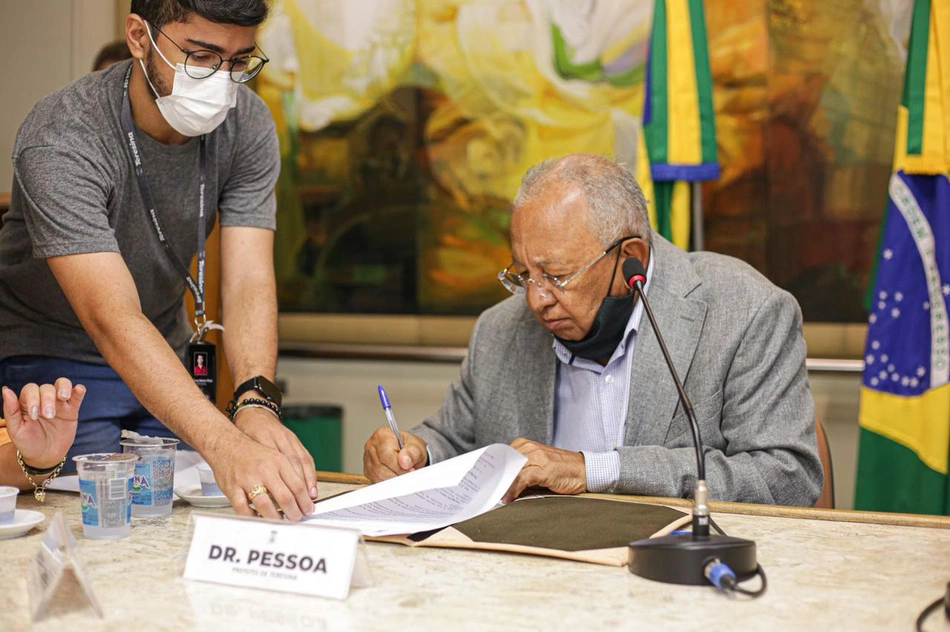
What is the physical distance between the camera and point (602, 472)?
6.06ft

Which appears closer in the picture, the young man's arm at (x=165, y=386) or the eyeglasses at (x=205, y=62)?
the young man's arm at (x=165, y=386)

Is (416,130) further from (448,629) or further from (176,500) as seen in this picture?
(448,629)

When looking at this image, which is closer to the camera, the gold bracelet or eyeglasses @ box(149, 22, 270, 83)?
the gold bracelet

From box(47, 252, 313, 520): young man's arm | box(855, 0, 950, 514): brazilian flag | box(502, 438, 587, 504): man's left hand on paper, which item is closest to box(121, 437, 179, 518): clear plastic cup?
box(47, 252, 313, 520): young man's arm

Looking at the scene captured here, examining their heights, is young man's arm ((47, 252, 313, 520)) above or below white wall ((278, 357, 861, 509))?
above

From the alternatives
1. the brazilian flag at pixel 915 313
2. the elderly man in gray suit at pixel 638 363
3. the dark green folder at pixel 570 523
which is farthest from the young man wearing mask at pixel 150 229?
the brazilian flag at pixel 915 313

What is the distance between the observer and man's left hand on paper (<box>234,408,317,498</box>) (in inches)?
60.3

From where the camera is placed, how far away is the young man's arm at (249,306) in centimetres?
207

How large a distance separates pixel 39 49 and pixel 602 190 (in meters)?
3.30

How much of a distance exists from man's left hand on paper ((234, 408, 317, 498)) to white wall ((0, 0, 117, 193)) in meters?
3.09

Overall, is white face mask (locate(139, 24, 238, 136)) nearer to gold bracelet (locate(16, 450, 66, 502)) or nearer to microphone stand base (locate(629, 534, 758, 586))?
gold bracelet (locate(16, 450, 66, 502))

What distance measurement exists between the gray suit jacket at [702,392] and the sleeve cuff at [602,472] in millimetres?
15

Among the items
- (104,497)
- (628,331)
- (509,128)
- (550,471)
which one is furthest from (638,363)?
(509,128)

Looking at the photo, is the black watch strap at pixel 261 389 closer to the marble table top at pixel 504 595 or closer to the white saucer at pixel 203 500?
the white saucer at pixel 203 500
